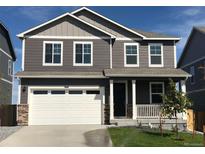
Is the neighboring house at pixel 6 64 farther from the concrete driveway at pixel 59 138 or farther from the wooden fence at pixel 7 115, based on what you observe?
the concrete driveway at pixel 59 138

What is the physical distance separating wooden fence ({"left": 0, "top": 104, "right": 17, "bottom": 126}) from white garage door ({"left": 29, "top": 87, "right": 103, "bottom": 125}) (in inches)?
42.9

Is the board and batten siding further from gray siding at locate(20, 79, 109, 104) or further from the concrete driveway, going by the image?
the concrete driveway

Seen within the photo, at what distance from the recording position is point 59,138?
624 inches

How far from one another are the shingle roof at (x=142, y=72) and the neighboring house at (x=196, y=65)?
6441 millimetres

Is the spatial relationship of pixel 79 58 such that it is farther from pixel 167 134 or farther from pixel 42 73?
pixel 167 134

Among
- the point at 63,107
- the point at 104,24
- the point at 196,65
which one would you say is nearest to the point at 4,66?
the point at 104,24

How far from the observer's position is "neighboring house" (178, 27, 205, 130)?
29.8m

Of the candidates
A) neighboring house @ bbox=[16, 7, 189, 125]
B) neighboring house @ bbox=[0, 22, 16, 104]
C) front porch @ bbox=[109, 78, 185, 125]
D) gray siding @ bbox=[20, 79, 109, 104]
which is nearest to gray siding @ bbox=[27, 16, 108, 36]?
neighboring house @ bbox=[16, 7, 189, 125]

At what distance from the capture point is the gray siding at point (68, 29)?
2364 centimetres

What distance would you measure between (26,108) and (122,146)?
9.93m

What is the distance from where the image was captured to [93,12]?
2612 centimetres

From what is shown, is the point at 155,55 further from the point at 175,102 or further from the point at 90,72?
the point at 175,102

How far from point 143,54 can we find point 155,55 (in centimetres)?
85
